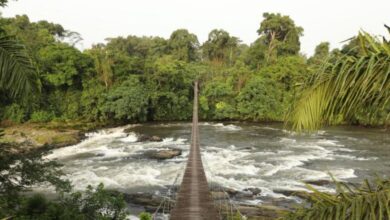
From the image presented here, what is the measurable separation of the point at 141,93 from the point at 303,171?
11.1 meters

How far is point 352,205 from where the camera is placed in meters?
1.10

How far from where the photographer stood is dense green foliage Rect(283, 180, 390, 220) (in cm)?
106

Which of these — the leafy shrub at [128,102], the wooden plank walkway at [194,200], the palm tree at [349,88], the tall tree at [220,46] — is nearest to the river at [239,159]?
the wooden plank walkway at [194,200]

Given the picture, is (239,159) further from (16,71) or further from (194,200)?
(16,71)

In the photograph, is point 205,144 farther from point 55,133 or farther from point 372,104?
point 372,104

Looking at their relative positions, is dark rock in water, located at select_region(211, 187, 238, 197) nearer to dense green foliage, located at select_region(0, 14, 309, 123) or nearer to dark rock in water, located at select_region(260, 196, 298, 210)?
dark rock in water, located at select_region(260, 196, 298, 210)

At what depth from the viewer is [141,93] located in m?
18.8

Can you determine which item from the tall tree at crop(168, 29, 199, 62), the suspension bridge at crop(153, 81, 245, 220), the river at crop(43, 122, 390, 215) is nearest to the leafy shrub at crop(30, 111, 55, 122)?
the river at crop(43, 122, 390, 215)

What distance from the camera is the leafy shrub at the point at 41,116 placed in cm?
1757

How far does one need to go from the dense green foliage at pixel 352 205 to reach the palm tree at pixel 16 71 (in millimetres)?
1546

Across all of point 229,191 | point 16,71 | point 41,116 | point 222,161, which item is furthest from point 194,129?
point 41,116

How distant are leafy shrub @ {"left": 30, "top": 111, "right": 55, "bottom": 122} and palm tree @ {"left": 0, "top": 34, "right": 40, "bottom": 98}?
54.9 feet

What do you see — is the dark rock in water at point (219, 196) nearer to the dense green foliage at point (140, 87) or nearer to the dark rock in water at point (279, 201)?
the dark rock in water at point (279, 201)

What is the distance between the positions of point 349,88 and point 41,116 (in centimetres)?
1834
